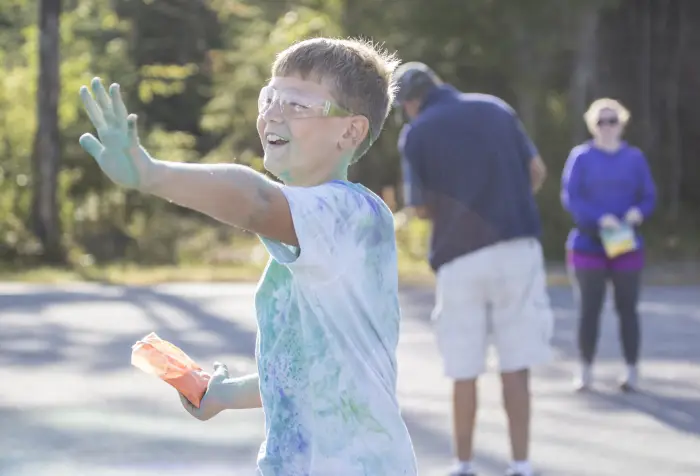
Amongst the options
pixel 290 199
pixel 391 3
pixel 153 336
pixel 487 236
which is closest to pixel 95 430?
pixel 487 236

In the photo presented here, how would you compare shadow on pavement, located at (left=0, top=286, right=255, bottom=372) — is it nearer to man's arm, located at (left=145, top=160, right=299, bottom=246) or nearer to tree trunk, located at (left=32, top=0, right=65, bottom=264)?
tree trunk, located at (left=32, top=0, right=65, bottom=264)

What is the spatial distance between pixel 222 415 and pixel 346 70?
6.26 metres

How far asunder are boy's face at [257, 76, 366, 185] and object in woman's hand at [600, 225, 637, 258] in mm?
6855

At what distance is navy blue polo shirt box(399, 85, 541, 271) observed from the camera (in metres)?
6.79

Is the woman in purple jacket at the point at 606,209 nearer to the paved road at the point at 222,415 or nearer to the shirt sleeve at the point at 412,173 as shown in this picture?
the paved road at the point at 222,415

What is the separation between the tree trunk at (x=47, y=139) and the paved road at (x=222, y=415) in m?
6.21

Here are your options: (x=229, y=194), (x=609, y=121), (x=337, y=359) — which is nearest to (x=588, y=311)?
(x=609, y=121)

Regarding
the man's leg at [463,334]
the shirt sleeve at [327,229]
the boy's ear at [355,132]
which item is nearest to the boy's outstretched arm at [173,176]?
the shirt sleeve at [327,229]

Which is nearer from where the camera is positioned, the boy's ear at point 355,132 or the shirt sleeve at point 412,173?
the boy's ear at point 355,132

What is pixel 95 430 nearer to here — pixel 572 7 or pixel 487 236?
pixel 487 236

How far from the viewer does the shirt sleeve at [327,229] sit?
2.69 m

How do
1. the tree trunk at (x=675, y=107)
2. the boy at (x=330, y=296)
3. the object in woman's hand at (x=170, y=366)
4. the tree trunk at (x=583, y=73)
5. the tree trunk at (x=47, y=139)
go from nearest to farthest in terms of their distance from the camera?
the boy at (x=330, y=296) < the object in woman's hand at (x=170, y=366) < the tree trunk at (x=47, y=139) < the tree trunk at (x=583, y=73) < the tree trunk at (x=675, y=107)

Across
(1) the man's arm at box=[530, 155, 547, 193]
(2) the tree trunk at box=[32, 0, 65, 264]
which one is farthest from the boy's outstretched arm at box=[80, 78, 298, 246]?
(2) the tree trunk at box=[32, 0, 65, 264]

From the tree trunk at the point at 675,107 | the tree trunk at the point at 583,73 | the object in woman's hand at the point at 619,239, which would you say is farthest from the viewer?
the tree trunk at the point at 675,107
